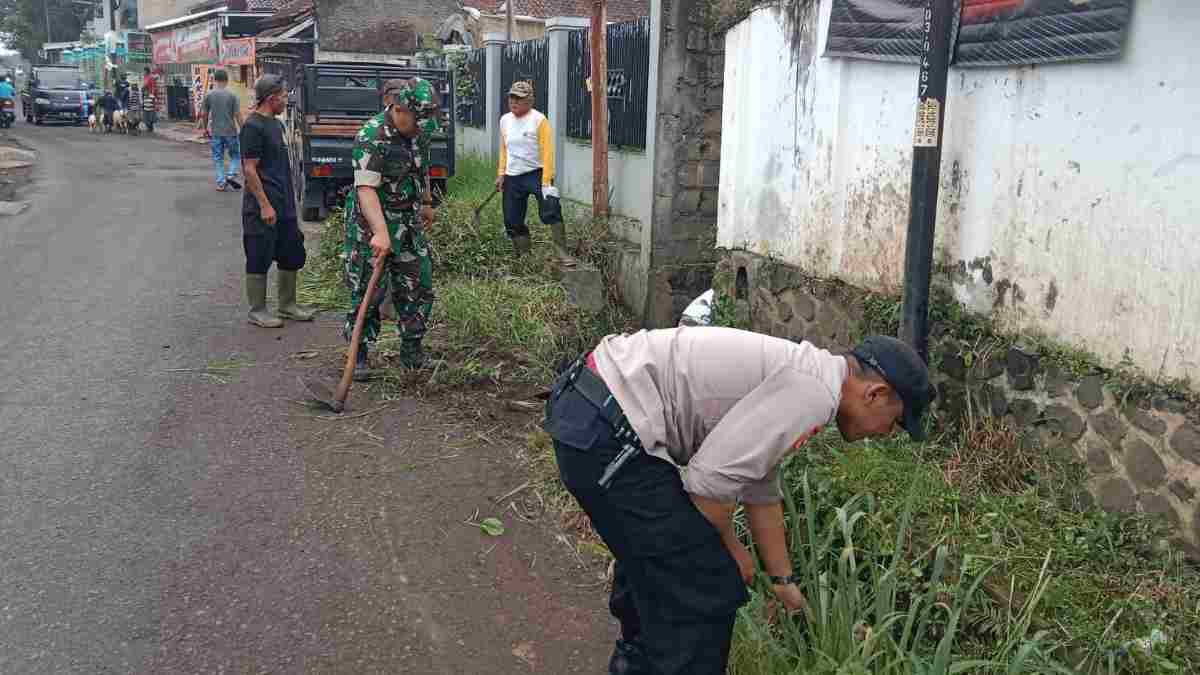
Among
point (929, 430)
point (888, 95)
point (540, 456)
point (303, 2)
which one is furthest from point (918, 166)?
point (303, 2)

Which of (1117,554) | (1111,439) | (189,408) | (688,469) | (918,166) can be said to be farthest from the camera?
(189,408)

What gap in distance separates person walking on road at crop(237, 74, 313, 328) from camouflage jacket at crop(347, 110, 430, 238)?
1214mm

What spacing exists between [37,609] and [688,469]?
102 inches

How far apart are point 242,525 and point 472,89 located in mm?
12761

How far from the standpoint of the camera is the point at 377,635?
149 inches

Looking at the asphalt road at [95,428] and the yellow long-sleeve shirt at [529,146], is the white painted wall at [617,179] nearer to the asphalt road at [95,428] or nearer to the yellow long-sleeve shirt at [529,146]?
the yellow long-sleeve shirt at [529,146]

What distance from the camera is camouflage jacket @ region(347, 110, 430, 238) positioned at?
6188 mm

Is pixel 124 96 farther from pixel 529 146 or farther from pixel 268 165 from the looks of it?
pixel 268 165

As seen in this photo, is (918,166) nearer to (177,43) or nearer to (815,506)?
(815,506)

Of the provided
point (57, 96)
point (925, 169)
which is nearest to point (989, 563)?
point (925, 169)

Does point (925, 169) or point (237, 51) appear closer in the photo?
point (925, 169)

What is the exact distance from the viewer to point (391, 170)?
20.7 ft

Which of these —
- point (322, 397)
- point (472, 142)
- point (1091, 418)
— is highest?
point (472, 142)

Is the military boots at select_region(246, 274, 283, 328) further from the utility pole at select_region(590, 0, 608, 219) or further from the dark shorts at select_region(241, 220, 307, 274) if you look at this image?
the utility pole at select_region(590, 0, 608, 219)
